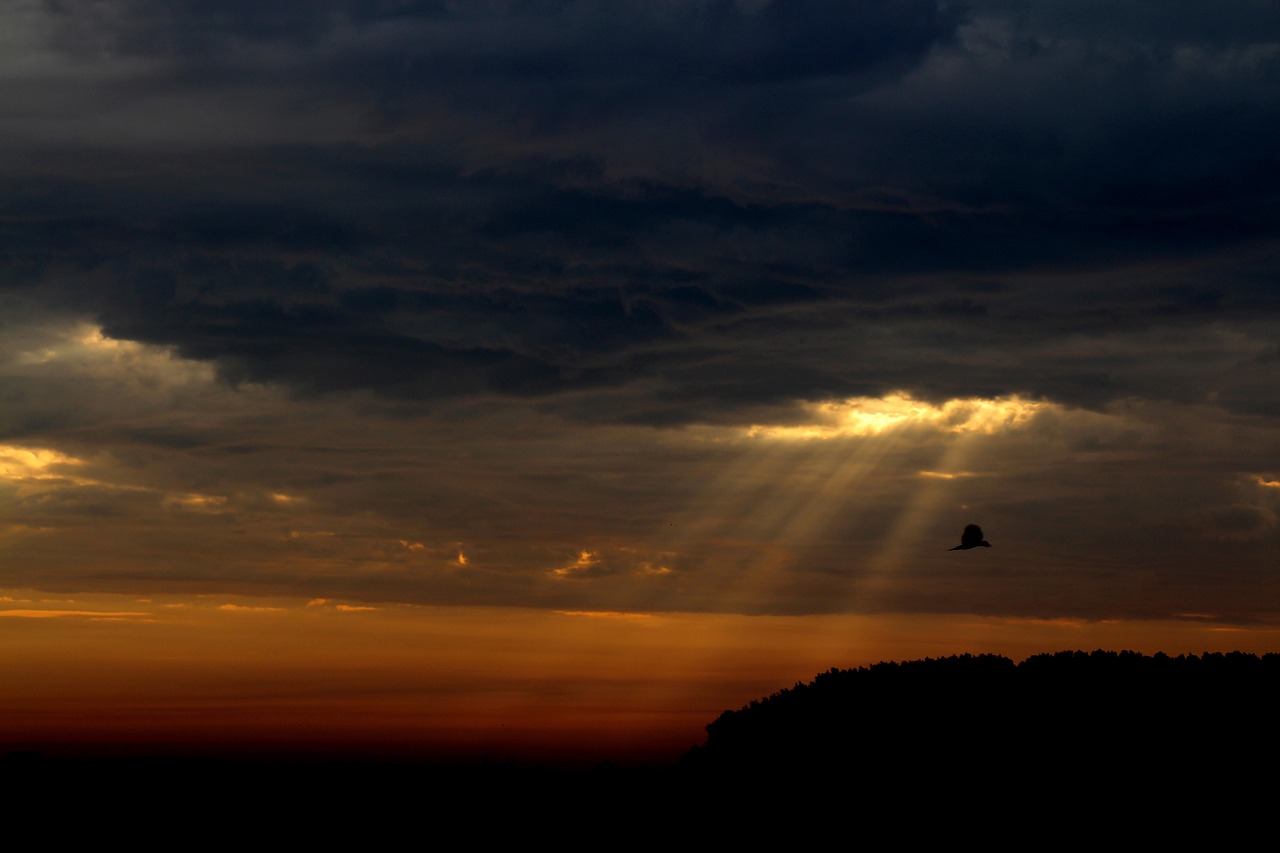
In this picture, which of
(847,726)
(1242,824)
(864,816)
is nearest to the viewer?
(1242,824)

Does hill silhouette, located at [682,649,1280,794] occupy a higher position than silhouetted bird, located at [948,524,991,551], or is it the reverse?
silhouetted bird, located at [948,524,991,551]

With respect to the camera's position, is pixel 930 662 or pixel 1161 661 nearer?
pixel 1161 661

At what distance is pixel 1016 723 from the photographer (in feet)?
169

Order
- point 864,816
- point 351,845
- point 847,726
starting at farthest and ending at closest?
point 847,726 → point 351,845 → point 864,816

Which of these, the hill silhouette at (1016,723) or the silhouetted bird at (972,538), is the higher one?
the silhouetted bird at (972,538)

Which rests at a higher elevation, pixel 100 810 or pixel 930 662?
pixel 930 662

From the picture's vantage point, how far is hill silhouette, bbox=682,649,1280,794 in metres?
46.2

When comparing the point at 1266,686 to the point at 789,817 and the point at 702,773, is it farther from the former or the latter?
the point at 702,773

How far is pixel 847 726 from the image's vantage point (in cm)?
5644

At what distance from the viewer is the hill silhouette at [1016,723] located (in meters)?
46.2

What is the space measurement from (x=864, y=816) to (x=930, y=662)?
46.1ft

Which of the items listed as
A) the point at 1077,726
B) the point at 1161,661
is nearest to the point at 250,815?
the point at 1077,726

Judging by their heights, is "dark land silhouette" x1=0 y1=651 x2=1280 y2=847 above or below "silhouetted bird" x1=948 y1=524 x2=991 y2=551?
below

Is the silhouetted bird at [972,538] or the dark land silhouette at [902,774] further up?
the silhouetted bird at [972,538]
